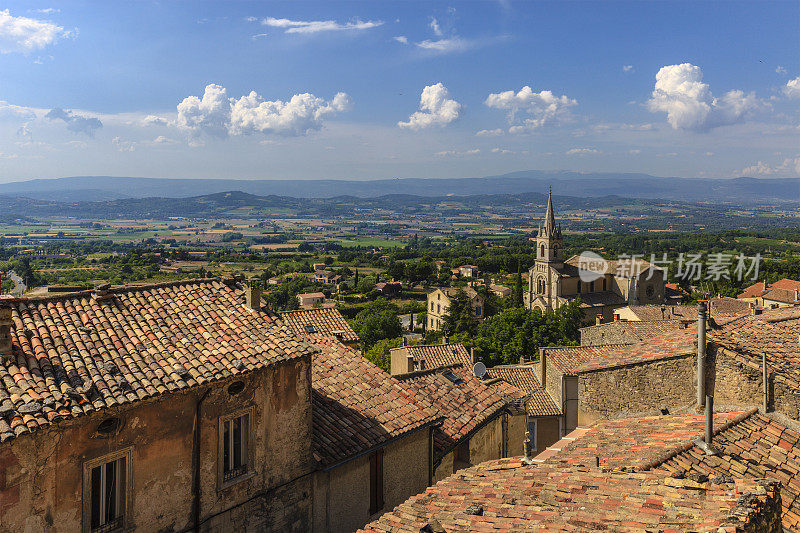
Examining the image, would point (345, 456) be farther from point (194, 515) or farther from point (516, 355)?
point (516, 355)

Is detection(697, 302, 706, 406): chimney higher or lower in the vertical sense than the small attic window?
higher

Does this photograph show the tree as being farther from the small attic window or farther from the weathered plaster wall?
the weathered plaster wall

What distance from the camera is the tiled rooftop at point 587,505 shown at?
5.76 metres

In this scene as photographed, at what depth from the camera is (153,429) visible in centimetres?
779

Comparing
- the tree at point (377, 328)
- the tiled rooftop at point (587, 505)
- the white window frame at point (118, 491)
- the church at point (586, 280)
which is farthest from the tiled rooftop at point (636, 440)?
the church at point (586, 280)

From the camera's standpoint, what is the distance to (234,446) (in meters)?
8.99

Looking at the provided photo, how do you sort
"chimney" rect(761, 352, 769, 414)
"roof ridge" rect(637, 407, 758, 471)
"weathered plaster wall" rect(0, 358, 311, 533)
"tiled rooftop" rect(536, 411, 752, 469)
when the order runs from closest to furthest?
"weathered plaster wall" rect(0, 358, 311, 533) < "roof ridge" rect(637, 407, 758, 471) < "tiled rooftop" rect(536, 411, 752, 469) < "chimney" rect(761, 352, 769, 414)

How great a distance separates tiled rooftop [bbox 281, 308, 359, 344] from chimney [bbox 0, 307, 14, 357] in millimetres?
13231

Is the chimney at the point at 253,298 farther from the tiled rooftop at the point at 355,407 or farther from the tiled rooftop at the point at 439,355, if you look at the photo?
the tiled rooftop at the point at 439,355

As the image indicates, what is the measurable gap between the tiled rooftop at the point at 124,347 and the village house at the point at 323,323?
10.1 meters

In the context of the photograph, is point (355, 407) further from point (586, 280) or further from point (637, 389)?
point (586, 280)

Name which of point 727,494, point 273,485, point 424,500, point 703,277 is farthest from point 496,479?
point 703,277

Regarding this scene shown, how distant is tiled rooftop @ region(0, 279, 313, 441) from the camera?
6.86 meters

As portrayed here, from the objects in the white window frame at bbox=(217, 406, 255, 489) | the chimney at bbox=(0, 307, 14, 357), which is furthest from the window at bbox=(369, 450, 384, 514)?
the chimney at bbox=(0, 307, 14, 357)
